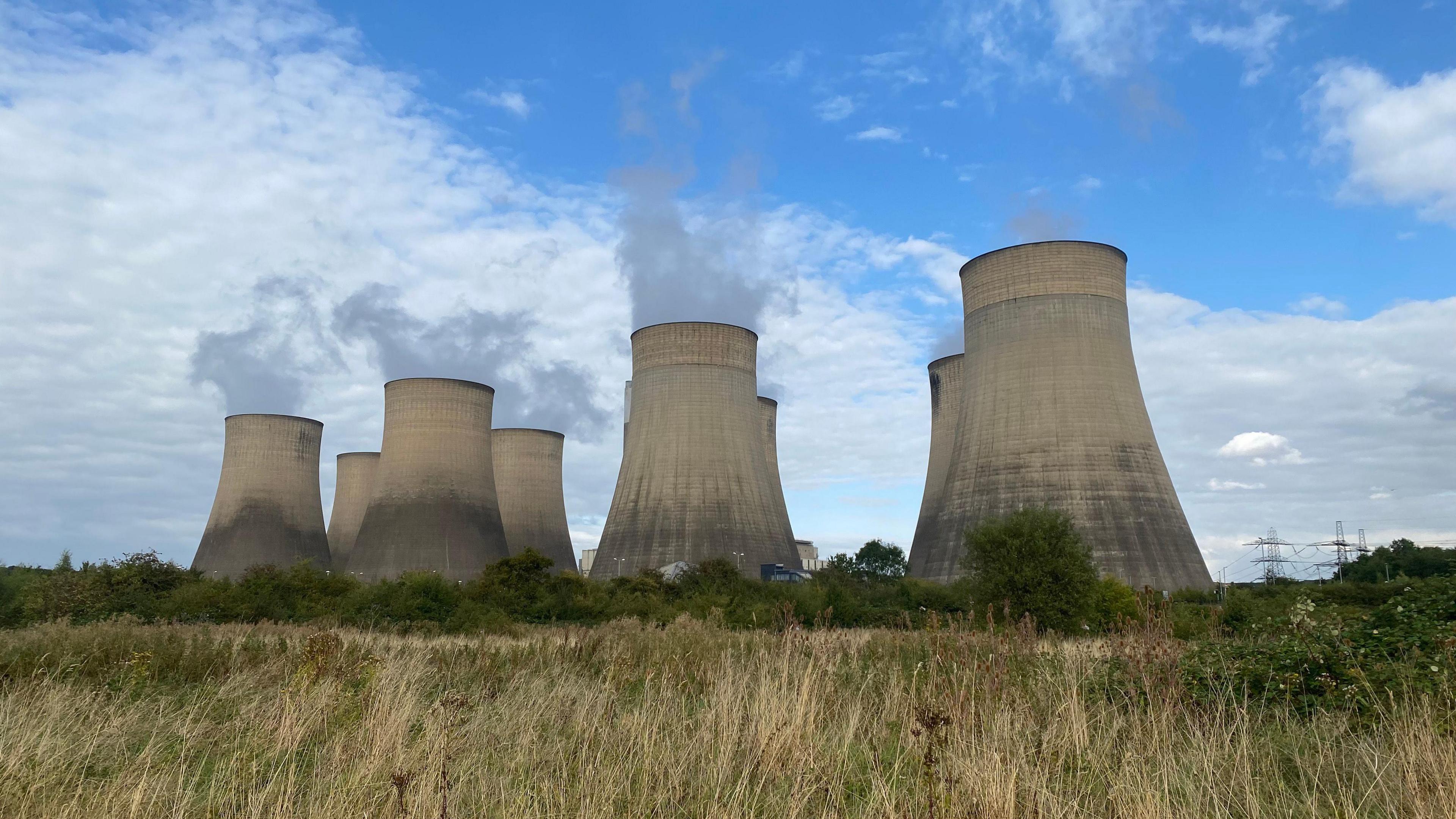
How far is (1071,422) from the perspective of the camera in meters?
22.9

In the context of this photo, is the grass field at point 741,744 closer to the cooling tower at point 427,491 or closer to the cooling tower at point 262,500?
the cooling tower at point 427,491

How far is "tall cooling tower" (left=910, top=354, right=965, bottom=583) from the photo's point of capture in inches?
1001

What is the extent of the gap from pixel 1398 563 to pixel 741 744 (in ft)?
123

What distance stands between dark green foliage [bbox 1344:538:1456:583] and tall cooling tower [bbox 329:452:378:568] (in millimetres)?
38324

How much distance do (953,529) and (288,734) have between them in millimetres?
22146

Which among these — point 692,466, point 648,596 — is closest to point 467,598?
point 648,596

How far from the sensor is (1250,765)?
3.63 meters

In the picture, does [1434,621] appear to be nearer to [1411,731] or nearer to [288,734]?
[1411,731]

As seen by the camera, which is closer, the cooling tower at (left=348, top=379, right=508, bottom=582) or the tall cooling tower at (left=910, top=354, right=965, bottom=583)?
the tall cooling tower at (left=910, top=354, right=965, bottom=583)

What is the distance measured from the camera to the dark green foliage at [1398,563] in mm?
31375

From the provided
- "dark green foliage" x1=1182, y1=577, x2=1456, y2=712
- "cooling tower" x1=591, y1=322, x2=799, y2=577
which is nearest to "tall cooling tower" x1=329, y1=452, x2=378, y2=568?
"cooling tower" x1=591, y1=322, x2=799, y2=577

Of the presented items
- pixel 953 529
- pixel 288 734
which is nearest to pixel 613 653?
pixel 288 734

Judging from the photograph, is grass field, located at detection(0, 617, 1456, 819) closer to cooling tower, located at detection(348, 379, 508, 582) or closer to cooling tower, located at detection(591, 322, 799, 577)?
cooling tower, located at detection(591, 322, 799, 577)

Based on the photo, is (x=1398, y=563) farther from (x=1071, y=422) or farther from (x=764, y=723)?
(x=764, y=723)
